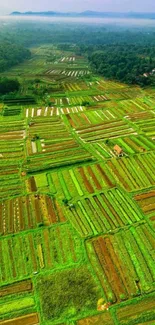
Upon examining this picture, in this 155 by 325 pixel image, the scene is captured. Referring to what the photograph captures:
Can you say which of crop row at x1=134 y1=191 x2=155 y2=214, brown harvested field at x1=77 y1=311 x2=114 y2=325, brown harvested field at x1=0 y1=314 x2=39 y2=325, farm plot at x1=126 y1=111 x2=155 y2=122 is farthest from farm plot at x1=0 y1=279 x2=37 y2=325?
farm plot at x1=126 y1=111 x2=155 y2=122

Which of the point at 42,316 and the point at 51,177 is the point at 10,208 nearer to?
the point at 51,177

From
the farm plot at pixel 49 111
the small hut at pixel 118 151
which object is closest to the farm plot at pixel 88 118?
the farm plot at pixel 49 111

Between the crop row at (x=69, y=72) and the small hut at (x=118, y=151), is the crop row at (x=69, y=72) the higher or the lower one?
the higher one

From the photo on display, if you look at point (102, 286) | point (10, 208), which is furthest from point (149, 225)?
point (10, 208)

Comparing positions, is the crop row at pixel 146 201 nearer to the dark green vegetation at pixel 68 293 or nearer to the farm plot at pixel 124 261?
the farm plot at pixel 124 261

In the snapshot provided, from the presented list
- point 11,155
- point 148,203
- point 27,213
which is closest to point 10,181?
point 27,213

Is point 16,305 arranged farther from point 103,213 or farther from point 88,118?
point 88,118

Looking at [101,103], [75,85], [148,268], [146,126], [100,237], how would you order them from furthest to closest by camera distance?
[75,85], [101,103], [146,126], [100,237], [148,268]
